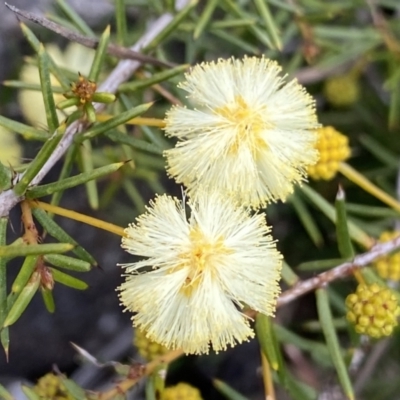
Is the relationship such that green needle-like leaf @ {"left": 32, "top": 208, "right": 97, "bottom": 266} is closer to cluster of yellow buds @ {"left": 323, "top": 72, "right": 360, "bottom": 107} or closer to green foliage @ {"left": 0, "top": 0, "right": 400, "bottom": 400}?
green foliage @ {"left": 0, "top": 0, "right": 400, "bottom": 400}

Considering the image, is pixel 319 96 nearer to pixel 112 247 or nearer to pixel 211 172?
pixel 112 247

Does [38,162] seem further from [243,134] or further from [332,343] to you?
[332,343]

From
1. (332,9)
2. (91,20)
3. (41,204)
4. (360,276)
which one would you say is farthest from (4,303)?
(91,20)

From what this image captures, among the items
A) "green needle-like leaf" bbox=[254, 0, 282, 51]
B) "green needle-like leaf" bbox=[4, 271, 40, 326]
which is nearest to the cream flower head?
"green needle-like leaf" bbox=[4, 271, 40, 326]

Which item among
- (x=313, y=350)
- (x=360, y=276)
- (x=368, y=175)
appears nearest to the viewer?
(x=360, y=276)

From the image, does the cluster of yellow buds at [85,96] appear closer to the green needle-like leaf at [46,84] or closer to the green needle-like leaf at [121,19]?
the green needle-like leaf at [46,84]

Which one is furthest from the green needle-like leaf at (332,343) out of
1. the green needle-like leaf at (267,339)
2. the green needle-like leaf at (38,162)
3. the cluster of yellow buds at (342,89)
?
the cluster of yellow buds at (342,89)

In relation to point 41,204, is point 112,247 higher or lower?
higher
